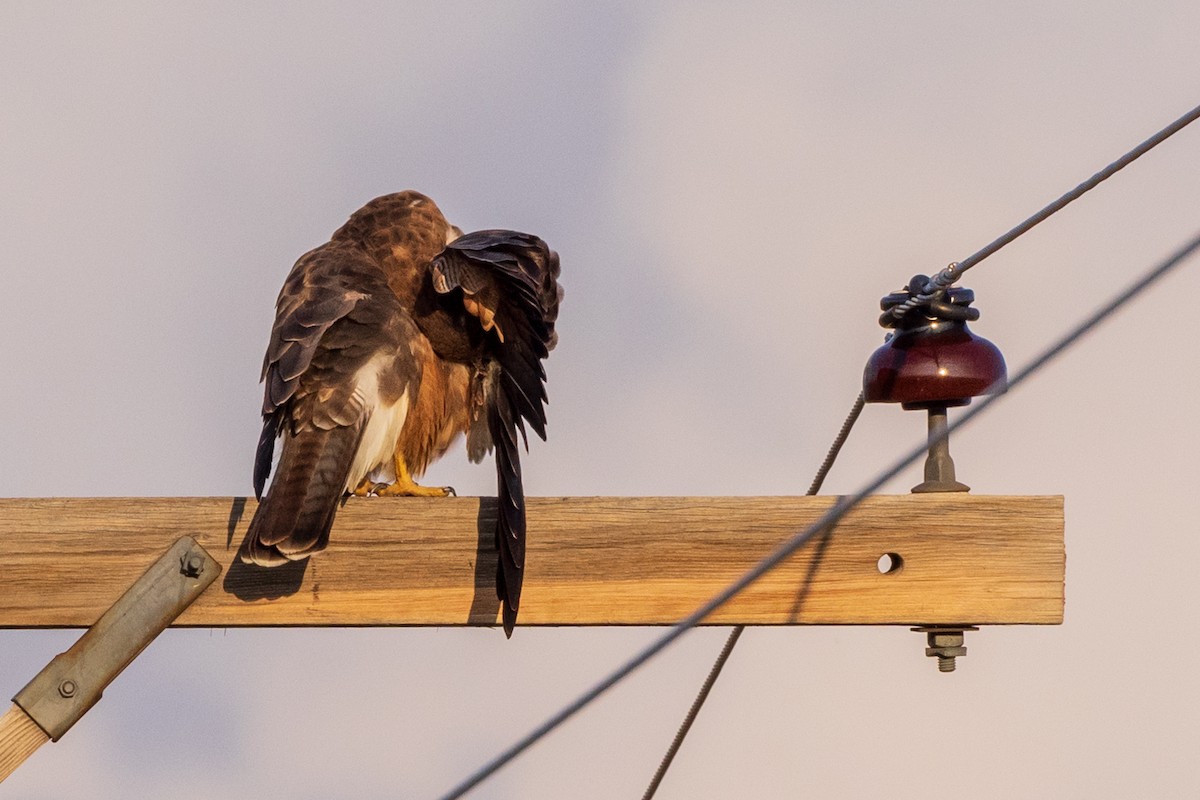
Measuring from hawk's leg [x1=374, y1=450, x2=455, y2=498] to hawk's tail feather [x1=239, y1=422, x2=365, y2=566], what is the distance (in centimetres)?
52

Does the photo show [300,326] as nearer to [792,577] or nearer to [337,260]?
[337,260]

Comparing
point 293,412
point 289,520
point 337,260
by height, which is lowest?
point 289,520

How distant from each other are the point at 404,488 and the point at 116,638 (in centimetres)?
117

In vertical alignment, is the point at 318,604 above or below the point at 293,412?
below

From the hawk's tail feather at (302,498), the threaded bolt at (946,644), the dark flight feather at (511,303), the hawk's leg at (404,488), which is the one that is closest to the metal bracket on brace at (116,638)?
the hawk's tail feather at (302,498)

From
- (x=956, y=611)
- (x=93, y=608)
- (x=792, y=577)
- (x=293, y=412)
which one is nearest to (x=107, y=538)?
(x=93, y=608)

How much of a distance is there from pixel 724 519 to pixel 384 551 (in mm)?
614

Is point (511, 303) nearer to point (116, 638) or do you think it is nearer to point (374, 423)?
point (374, 423)

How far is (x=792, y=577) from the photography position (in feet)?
10.1

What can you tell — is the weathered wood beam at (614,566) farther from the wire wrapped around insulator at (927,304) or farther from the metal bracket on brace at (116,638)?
the wire wrapped around insulator at (927,304)

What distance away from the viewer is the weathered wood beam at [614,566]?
3.06 m

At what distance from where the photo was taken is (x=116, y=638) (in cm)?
299

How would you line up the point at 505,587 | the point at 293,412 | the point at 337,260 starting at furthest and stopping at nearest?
the point at 337,260, the point at 293,412, the point at 505,587

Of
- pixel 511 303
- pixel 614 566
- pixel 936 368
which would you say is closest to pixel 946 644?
pixel 936 368
